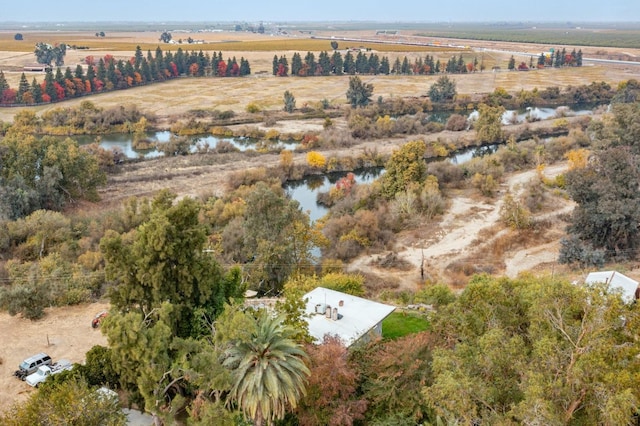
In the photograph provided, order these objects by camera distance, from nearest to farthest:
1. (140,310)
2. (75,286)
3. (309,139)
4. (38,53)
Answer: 1. (140,310)
2. (75,286)
3. (309,139)
4. (38,53)

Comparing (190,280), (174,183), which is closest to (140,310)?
(190,280)

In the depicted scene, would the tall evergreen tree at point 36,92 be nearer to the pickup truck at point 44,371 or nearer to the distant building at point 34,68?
the distant building at point 34,68

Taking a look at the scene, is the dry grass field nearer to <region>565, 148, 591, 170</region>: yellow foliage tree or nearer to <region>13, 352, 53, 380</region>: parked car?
<region>565, 148, 591, 170</region>: yellow foliage tree

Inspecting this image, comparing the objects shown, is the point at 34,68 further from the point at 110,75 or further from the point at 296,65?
the point at 296,65

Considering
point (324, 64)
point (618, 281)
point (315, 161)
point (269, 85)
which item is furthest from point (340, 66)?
point (618, 281)

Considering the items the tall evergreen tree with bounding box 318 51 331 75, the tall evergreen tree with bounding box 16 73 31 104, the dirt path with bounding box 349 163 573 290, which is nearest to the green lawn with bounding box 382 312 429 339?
the dirt path with bounding box 349 163 573 290

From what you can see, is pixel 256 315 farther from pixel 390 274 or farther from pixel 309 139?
pixel 309 139
